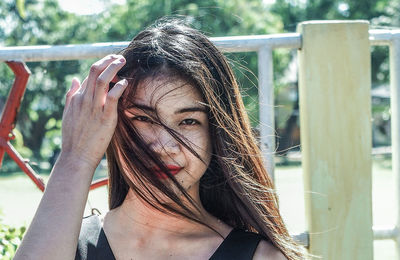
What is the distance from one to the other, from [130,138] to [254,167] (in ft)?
1.38

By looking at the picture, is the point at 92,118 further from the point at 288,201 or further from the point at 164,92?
the point at 288,201

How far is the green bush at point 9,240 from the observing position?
1914 mm

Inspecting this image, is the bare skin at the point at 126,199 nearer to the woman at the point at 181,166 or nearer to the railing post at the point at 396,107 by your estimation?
the woman at the point at 181,166

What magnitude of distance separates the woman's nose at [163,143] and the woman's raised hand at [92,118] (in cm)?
22

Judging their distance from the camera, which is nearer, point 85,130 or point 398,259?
point 85,130

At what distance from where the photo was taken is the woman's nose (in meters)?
1.66

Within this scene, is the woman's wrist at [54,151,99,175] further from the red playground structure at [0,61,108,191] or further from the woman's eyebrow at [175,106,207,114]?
the red playground structure at [0,61,108,191]

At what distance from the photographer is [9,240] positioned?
6.52 ft

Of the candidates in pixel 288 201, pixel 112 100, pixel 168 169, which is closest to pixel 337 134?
pixel 168 169

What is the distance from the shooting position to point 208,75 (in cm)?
181

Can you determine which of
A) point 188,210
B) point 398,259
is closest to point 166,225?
point 188,210

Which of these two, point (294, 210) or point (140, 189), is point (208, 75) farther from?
point (294, 210)

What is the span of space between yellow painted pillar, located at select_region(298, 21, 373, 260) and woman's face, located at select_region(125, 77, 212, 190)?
0.47 meters

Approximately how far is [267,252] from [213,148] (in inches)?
13.4
